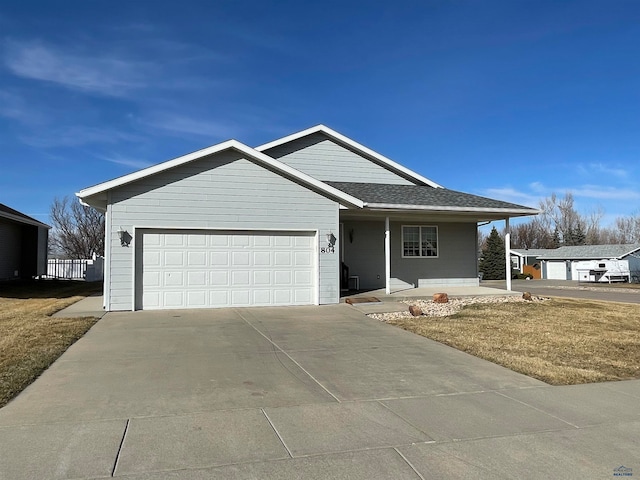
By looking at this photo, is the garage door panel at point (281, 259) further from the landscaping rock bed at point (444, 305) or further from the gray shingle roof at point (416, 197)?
the gray shingle roof at point (416, 197)

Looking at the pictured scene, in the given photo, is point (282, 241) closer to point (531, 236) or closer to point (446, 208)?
point (446, 208)

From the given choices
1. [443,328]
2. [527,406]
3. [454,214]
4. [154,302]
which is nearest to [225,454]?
[527,406]

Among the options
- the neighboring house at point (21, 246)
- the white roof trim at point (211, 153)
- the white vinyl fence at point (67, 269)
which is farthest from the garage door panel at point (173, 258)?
the white vinyl fence at point (67, 269)

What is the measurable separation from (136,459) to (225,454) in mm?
682

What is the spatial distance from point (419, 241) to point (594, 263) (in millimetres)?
28617

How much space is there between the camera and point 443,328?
1046cm

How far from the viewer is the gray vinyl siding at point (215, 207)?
12.6 meters

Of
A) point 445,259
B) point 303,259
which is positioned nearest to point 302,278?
point 303,259

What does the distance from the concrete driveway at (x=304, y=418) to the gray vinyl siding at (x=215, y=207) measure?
189 inches

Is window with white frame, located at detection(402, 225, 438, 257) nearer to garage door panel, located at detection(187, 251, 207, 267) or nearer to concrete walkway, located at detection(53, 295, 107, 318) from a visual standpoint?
garage door panel, located at detection(187, 251, 207, 267)

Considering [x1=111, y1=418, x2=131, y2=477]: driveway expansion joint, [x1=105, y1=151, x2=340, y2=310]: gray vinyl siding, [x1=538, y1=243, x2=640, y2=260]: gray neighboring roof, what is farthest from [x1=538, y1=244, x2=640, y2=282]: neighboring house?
[x1=111, y1=418, x2=131, y2=477]: driveway expansion joint

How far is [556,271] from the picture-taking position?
158 feet

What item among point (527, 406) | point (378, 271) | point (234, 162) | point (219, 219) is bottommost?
point (527, 406)

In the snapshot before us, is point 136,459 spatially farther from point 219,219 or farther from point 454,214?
point 454,214
